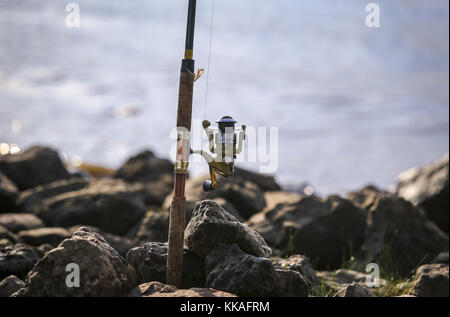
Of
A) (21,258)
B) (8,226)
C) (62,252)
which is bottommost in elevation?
(8,226)

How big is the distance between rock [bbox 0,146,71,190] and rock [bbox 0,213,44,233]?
168 inches

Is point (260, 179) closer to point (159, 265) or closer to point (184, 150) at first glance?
point (159, 265)

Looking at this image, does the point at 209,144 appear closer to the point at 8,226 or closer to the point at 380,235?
the point at 380,235

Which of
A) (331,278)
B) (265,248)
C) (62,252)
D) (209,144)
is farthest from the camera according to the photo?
(331,278)

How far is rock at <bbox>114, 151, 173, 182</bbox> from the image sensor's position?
18.0m

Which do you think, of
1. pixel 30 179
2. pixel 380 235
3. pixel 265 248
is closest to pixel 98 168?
pixel 30 179

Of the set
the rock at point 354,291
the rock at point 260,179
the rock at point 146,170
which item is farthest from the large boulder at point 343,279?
the rock at point 146,170

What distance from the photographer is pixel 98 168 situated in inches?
1572

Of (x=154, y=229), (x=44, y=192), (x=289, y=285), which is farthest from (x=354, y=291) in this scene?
(x=44, y=192)

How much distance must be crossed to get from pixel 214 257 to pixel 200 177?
9.35 metres

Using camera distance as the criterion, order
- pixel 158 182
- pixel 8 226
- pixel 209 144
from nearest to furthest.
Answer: pixel 209 144 < pixel 8 226 < pixel 158 182

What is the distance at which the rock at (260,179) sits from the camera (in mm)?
16469

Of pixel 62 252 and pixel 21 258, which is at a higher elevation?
pixel 62 252
